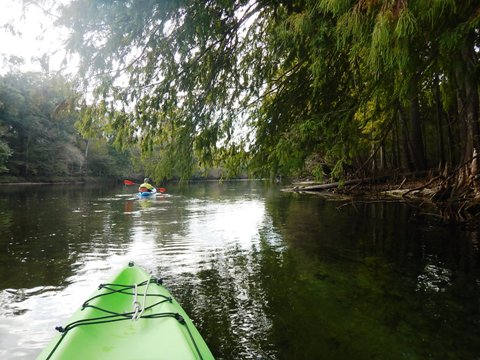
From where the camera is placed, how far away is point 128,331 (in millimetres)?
2979

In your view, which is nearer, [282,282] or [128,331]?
[128,331]

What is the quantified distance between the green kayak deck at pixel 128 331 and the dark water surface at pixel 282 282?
26.9 inches

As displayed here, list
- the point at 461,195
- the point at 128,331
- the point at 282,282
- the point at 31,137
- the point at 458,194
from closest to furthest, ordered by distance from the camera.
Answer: the point at 128,331
the point at 282,282
the point at 461,195
the point at 458,194
the point at 31,137

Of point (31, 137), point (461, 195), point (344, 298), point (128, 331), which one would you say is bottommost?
point (344, 298)

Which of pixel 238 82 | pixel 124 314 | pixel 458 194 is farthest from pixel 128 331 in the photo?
pixel 458 194

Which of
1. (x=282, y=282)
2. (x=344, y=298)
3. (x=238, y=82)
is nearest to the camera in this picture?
(x=344, y=298)

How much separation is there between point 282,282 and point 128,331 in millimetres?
2864

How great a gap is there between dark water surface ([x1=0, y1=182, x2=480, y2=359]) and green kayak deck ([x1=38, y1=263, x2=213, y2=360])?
2.24 ft

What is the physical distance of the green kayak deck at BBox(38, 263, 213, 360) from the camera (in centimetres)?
256

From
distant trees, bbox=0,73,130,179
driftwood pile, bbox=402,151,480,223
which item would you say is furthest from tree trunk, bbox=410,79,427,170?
distant trees, bbox=0,73,130,179

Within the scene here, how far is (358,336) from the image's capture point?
3.64m

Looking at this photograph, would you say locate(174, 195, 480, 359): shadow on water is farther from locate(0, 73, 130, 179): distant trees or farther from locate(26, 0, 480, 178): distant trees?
locate(0, 73, 130, 179): distant trees

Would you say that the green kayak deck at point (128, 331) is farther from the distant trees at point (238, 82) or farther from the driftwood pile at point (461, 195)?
the driftwood pile at point (461, 195)

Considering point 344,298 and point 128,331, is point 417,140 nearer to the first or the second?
point 344,298
